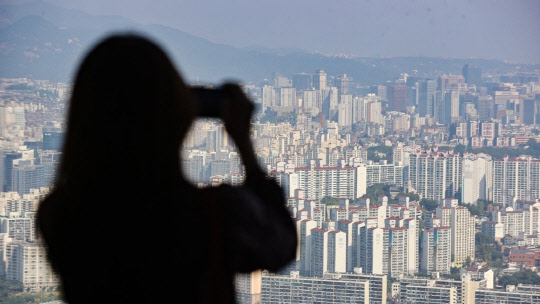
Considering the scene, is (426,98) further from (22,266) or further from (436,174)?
(22,266)

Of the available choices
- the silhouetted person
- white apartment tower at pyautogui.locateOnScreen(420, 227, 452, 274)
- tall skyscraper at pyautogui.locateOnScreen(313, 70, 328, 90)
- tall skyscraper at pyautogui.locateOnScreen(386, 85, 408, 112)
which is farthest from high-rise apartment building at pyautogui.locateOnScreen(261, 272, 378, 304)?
the silhouetted person

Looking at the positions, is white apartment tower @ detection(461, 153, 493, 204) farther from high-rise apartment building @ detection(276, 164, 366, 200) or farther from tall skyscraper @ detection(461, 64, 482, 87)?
high-rise apartment building @ detection(276, 164, 366, 200)

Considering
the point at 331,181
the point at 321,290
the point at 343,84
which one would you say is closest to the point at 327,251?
the point at 321,290

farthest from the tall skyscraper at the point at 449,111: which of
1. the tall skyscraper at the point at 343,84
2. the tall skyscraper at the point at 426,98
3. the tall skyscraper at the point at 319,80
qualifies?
the tall skyscraper at the point at 319,80

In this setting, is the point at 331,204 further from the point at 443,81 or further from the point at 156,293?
the point at 156,293

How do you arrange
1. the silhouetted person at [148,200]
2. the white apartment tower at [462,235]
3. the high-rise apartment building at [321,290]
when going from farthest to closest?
1. the white apartment tower at [462,235]
2. the high-rise apartment building at [321,290]
3. the silhouetted person at [148,200]

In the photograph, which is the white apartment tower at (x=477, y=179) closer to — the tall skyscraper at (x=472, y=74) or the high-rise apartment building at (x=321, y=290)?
the tall skyscraper at (x=472, y=74)
